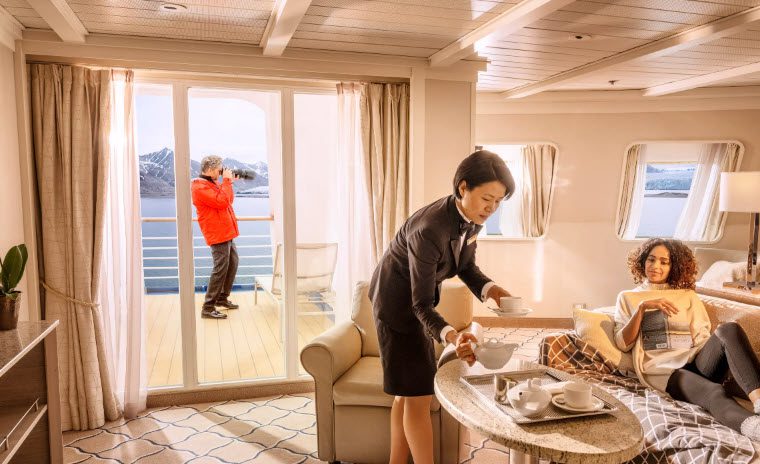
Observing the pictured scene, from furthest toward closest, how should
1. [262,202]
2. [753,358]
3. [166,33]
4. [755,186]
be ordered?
[755,186], [262,202], [166,33], [753,358]

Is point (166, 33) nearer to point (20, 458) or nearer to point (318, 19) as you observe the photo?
point (318, 19)

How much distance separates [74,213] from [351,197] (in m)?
1.62

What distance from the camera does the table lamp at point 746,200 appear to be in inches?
159

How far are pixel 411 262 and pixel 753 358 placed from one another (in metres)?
1.57

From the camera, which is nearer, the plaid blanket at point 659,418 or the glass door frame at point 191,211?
the plaid blanket at point 659,418

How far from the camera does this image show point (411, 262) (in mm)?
1973

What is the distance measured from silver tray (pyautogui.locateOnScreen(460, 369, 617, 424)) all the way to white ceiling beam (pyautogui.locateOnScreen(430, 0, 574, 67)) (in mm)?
1472

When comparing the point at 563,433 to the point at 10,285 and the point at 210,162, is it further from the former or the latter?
the point at 210,162

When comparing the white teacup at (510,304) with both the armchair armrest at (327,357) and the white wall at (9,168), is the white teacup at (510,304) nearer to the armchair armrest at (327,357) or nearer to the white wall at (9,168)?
the armchair armrest at (327,357)

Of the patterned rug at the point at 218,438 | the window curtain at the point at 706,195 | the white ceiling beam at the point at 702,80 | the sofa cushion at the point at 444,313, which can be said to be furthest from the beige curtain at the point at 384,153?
the window curtain at the point at 706,195

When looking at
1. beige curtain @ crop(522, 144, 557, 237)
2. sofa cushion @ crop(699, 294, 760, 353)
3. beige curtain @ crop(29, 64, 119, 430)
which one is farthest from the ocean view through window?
beige curtain @ crop(29, 64, 119, 430)

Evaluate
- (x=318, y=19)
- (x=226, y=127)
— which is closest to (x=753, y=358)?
(x=318, y=19)

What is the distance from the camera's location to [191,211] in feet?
11.3

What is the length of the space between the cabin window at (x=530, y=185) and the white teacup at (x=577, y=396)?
141 inches
